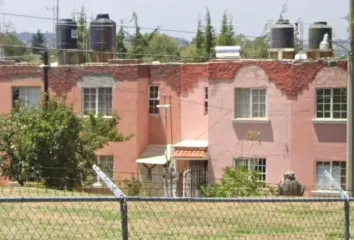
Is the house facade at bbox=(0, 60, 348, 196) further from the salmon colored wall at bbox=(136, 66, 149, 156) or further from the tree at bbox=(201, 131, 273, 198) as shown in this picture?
the tree at bbox=(201, 131, 273, 198)

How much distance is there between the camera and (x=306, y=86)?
35656 mm

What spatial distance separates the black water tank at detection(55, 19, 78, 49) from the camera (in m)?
42.2

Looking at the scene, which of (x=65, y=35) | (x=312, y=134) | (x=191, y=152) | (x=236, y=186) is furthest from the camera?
(x=65, y=35)

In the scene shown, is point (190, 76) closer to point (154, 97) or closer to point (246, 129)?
point (154, 97)

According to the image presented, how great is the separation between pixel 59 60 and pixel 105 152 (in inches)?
209

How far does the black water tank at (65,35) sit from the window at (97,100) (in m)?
3.75

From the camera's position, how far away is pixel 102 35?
4175 centimetres

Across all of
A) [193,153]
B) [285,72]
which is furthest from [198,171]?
[285,72]

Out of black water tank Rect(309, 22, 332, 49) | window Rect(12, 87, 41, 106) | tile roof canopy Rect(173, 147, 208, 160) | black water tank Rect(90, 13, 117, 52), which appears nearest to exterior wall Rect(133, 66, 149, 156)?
tile roof canopy Rect(173, 147, 208, 160)

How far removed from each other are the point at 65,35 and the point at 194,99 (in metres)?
7.31

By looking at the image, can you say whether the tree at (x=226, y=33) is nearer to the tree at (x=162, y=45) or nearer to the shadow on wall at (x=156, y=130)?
the tree at (x=162, y=45)

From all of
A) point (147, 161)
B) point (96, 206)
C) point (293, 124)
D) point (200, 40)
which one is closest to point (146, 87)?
point (147, 161)

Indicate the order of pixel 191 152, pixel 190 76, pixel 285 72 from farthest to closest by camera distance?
1. pixel 190 76
2. pixel 191 152
3. pixel 285 72

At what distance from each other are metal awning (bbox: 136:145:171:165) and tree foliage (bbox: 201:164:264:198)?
5.90m
